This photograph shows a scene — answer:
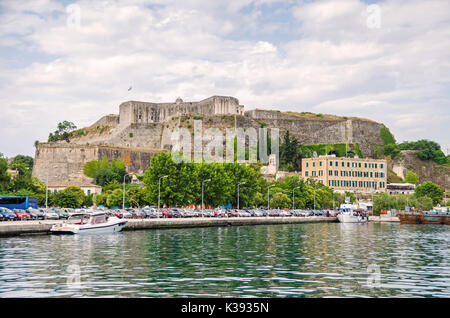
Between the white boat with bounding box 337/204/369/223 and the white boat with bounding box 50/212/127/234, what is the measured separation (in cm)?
4697

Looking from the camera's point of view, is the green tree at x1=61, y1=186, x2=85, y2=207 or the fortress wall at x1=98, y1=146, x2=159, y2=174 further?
the fortress wall at x1=98, y1=146, x2=159, y2=174

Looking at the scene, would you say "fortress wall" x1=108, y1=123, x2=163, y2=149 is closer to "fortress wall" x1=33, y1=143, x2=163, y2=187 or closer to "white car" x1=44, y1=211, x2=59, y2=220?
"fortress wall" x1=33, y1=143, x2=163, y2=187

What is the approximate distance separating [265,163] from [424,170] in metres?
55.2

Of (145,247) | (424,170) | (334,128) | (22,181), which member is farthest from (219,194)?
(424,170)

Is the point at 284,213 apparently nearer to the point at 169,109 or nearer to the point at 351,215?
the point at 351,215

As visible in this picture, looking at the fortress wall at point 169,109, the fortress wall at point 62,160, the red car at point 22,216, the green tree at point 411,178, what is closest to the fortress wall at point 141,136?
the fortress wall at point 169,109

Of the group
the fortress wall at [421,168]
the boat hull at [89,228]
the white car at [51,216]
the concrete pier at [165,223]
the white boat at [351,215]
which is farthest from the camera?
the fortress wall at [421,168]

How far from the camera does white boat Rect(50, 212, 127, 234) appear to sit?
4428 cm

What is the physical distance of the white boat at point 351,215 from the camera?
283ft

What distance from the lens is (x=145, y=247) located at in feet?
113

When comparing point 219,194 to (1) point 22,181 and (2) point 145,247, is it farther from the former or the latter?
(2) point 145,247

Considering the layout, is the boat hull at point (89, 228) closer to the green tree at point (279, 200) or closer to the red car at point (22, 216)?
the red car at point (22, 216)

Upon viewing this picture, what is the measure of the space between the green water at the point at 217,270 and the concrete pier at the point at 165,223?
5.53 meters
